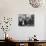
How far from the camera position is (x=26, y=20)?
3801mm

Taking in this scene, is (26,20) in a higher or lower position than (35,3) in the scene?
lower

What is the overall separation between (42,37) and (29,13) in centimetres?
79

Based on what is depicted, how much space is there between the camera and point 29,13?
379 cm

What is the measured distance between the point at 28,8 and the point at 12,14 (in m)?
0.50

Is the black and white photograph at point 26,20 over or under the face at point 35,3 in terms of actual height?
under

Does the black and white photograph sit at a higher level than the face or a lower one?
lower

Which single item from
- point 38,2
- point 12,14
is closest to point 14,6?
point 12,14

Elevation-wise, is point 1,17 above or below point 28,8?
below

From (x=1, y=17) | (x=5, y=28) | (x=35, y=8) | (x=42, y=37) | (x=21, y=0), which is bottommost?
(x=42, y=37)

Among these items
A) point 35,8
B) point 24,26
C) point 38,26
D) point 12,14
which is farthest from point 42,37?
point 12,14

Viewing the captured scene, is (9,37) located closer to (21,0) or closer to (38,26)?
(38,26)

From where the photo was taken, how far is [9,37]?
3.65m

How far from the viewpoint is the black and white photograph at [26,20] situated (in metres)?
3.79

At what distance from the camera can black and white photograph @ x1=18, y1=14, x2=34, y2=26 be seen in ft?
12.4
